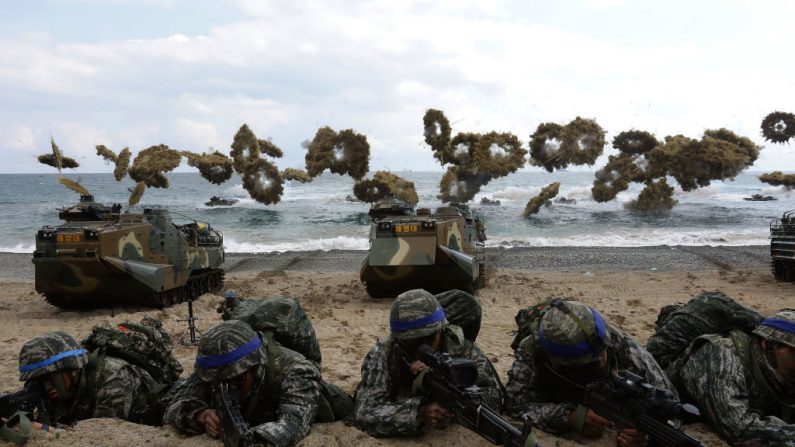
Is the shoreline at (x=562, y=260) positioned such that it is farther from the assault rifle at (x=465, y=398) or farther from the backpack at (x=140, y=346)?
the assault rifle at (x=465, y=398)

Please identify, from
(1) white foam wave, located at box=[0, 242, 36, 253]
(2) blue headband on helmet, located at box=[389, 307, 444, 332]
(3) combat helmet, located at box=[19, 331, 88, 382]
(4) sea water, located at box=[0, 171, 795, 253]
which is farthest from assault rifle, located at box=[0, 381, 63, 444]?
(1) white foam wave, located at box=[0, 242, 36, 253]

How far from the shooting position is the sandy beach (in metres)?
3.80

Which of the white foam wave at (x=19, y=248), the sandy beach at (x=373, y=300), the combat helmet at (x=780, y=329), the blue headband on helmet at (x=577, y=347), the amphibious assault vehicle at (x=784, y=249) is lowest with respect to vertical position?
the white foam wave at (x=19, y=248)

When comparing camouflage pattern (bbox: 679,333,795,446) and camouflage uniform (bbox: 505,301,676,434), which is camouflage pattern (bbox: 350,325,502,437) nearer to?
camouflage uniform (bbox: 505,301,676,434)

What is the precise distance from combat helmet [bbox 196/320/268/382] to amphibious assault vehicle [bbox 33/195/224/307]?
997 centimetres

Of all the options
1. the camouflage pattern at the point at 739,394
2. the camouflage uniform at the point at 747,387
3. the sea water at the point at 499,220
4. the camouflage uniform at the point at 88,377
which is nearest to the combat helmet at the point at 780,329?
the camouflage uniform at the point at 747,387

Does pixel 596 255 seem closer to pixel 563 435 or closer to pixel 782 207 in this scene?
pixel 563 435

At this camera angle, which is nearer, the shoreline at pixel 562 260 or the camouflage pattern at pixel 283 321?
the camouflage pattern at pixel 283 321

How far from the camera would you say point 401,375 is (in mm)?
3955

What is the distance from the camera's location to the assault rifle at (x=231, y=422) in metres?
3.15

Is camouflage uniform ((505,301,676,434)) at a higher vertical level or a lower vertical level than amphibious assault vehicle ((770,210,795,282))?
higher

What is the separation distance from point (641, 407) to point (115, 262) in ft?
37.8

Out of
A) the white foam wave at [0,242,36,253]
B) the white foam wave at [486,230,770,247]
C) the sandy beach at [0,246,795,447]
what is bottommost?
the white foam wave at [0,242,36,253]

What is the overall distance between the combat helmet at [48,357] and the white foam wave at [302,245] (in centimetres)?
2366
